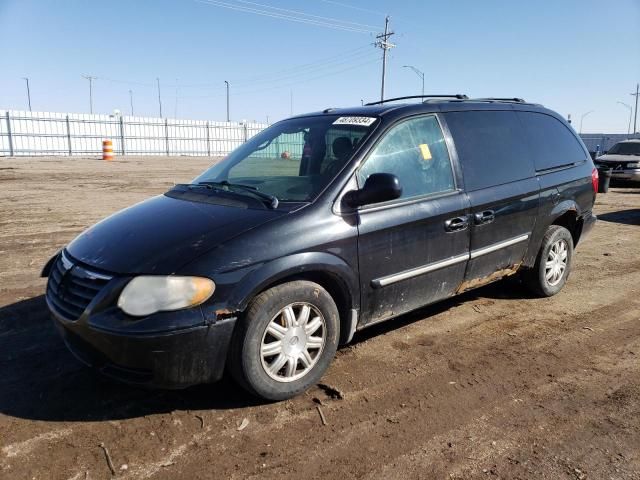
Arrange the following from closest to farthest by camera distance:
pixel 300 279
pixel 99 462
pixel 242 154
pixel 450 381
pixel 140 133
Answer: pixel 99 462
pixel 300 279
pixel 450 381
pixel 242 154
pixel 140 133

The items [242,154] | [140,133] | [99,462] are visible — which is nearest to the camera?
[99,462]

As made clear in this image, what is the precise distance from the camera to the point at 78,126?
117 feet

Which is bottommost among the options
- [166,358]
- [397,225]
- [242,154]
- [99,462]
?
[99,462]

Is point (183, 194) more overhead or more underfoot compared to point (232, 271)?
more overhead

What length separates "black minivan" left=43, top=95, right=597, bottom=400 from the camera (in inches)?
111

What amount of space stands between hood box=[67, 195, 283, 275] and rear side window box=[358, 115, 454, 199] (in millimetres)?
933

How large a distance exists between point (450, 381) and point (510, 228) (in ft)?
5.45

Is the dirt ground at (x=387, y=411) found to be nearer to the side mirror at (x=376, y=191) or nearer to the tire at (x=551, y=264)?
the tire at (x=551, y=264)

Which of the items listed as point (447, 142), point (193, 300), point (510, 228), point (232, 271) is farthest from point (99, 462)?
point (510, 228)

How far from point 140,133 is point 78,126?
4967mm

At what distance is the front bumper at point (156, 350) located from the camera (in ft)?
8.93

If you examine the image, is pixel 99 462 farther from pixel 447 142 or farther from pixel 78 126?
pixel 78 126

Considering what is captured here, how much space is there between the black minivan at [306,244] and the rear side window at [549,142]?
39 millimetres

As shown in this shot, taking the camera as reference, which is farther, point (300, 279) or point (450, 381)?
point (450, 381)
